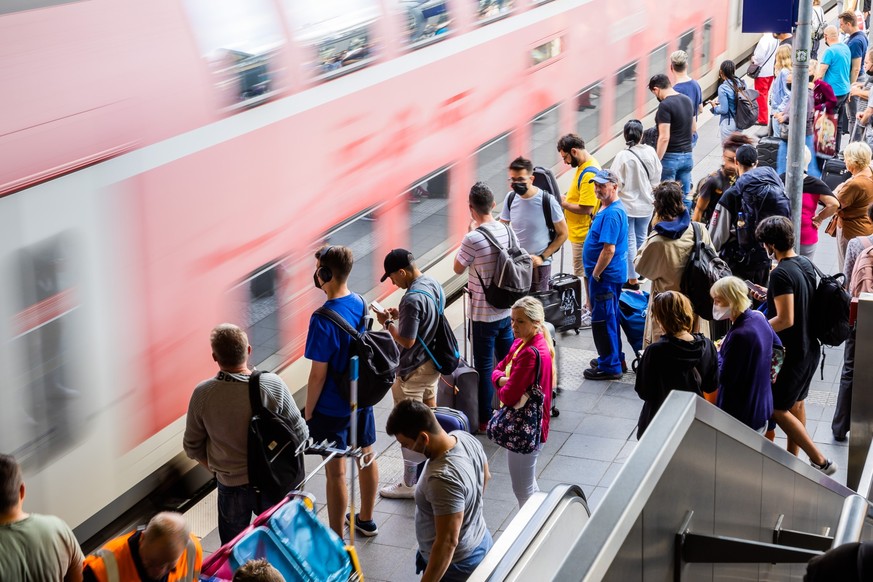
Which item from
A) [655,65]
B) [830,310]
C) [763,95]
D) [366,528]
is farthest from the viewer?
[763,95]

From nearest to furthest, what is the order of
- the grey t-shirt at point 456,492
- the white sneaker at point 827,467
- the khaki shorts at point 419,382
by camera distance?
the grey t-shirt at point 456,492, the khaki shorts at point 419,382, the white sneaker at point 827,467

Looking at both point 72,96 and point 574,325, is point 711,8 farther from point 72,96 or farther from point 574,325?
point 72,96

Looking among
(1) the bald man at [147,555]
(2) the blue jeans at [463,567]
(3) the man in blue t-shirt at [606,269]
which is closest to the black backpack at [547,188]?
(3) the man in blue t-shirt at [606,269]

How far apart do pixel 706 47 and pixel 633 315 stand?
10799 mm

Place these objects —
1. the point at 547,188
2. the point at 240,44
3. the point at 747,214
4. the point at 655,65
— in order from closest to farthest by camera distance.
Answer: the point at 240,44 < the point at 747,214 < the point at 547,188 < the point at 655,65

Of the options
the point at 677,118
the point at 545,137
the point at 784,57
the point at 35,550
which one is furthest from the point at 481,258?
the point at 784,57

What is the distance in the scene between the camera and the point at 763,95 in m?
17.8

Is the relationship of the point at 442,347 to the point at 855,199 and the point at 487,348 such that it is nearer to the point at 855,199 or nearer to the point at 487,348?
the point at 487,348

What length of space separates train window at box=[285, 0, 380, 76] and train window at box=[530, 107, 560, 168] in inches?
147

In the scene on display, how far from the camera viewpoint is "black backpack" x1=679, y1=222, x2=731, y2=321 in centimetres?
790

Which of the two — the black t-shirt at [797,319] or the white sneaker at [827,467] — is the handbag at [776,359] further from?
the white sneaker at [827,467]

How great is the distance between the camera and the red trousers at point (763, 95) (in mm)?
17573

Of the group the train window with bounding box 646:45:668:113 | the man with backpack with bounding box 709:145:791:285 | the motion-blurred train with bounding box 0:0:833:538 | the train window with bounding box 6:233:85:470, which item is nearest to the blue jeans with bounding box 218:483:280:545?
the motion-blurred train with bounding box 0:0:833:538

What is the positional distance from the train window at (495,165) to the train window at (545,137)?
0.73 metres
